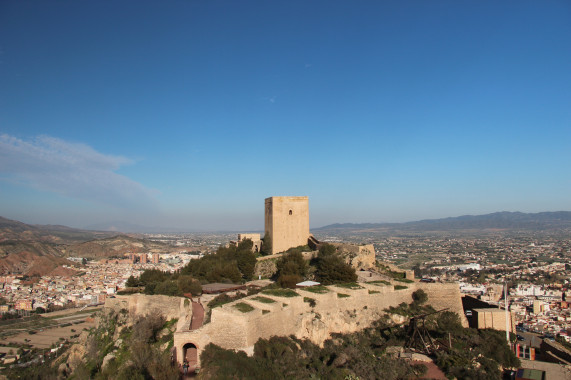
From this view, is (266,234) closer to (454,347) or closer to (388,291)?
(388,291)

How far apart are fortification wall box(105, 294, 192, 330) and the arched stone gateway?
5.41ft

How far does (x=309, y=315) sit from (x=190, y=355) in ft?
12.6

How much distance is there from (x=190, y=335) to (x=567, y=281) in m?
44.2

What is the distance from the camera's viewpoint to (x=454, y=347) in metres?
12.5

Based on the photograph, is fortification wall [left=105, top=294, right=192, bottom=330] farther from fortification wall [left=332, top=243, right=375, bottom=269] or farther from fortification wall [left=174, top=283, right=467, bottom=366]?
fortification wall [left=332, top=243, right=375, bottom=269]

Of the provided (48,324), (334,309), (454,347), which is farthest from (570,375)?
(48,324)

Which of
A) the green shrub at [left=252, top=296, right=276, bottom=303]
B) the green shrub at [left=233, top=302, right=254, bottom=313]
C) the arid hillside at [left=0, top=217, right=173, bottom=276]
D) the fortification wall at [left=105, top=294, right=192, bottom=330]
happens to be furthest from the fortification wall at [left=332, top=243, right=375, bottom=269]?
the arid hillside at [left=0, top=217, right=173, bottom=276]

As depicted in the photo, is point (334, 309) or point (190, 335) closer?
point (190, 335)

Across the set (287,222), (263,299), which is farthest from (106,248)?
(263,299)

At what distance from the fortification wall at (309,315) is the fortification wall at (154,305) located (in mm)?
3041

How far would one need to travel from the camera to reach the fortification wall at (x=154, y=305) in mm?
13672

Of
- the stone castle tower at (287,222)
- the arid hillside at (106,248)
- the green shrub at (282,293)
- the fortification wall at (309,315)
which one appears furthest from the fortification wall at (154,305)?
the arid hillside at (106,248)

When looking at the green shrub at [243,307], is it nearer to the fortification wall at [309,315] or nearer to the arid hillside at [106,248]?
the fortification wall at [309,315]

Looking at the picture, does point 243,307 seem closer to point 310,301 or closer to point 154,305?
point 310,301
